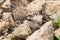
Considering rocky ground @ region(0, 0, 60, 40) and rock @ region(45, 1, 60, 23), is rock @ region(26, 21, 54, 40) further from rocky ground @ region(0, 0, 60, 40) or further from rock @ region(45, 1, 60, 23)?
rock @ region(45, 1, 60, 23)

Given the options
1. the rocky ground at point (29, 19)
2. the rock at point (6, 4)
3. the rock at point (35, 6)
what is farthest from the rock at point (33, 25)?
the rock at point (6, 4)

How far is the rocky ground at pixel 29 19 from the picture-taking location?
2.00 meters

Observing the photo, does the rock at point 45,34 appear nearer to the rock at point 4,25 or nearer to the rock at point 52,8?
the rock at point 52,8

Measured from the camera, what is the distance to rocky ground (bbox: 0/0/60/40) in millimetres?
1998

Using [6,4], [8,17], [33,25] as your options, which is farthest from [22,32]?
[6,4]

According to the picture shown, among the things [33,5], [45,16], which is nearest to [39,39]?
[45,16]

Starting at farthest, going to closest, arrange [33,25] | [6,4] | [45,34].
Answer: [6,4] < [33,25] < [45,34]

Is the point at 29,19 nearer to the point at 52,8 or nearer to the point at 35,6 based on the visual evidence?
the point at 35,6

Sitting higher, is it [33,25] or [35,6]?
[35,6]

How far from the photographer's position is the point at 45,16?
2.29 m

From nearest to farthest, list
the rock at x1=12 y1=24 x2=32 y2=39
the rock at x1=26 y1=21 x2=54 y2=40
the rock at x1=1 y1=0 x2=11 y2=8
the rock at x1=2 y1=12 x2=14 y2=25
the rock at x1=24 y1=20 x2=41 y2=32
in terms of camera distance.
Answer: the rock at x1=26 y1=21 x2=54 y2=40
the rock at x1=12 y1=24 x2=32 y2=39
the rock at x1=24 y1=20 x2=41 y2=32
the rock at x1=2 y1=12 x2=14 y2=25
the rock at x1=1 y1=0 x2=11 y2=8

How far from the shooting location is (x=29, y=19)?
227 cm

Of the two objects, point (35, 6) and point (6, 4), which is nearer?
point (35, 6)

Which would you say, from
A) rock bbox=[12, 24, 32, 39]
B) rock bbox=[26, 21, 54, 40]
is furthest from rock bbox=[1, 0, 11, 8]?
rock bbox=[26, 21, 54, 40]
